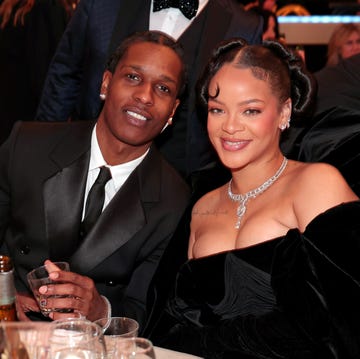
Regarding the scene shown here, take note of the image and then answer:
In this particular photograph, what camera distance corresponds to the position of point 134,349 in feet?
4.44

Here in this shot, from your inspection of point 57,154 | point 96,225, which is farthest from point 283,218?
point 57,154

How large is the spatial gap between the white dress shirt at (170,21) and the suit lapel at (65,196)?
0.92 m

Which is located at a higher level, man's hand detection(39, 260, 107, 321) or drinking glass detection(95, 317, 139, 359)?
drinking glass detection(95, 317, 139, 359)

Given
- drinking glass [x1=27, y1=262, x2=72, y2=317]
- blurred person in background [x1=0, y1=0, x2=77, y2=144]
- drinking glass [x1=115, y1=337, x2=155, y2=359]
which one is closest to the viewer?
drinking glass [x1=115, y1=337, x2=155, y2=359]

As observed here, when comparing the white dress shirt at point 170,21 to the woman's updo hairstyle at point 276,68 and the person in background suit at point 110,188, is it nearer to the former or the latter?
the person in background suit at point 110,188

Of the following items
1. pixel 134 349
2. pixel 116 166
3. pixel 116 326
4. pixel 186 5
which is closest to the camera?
pixel 134 349

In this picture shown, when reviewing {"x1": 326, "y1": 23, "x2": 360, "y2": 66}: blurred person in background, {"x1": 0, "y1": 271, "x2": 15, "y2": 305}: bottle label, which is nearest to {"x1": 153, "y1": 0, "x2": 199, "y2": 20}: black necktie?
{"x1": 0, "y1": 271, "x2": 15, "y2": 305}: bottle label

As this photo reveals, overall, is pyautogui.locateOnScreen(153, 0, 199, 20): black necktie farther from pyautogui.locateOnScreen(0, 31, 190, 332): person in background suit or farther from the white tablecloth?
the white tablecloth

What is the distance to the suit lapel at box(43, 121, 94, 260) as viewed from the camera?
7.77 ft

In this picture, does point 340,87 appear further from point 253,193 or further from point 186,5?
point 186,5

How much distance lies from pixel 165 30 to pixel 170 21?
2.1 inches

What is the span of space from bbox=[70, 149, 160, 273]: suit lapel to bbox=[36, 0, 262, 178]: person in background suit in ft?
1.75

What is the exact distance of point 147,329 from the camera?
87.9 inches

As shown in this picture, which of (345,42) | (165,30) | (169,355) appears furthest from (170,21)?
(345,42)
